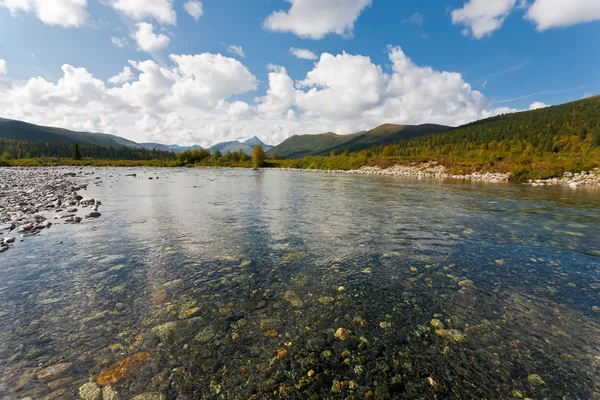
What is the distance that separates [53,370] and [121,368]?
87cm

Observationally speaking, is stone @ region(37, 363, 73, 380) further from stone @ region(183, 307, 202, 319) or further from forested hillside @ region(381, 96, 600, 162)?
forested hillside @ region(381, 96, 600, 162)

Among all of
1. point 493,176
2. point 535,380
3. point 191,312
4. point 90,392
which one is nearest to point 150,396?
point 90,392

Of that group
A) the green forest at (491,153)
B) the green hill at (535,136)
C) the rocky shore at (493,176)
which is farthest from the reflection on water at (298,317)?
the green hill at (535,136)

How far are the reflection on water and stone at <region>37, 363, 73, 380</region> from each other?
0.07ft

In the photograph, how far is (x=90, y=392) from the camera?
322 cm

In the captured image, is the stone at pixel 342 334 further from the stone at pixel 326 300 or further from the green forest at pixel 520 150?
the green forest at pixel 520 150

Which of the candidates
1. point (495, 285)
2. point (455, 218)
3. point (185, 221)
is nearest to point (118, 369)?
point (495, 285)

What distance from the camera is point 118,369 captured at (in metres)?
3.63

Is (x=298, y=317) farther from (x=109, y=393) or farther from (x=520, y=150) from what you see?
(x=520, y=150)

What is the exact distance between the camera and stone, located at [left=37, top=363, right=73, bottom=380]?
136 inches

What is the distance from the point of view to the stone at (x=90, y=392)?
317cm

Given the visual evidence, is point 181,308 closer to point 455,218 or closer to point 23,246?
point 23,246

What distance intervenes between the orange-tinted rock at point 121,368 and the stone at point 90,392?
0.08 m

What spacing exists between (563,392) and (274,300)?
449cm
